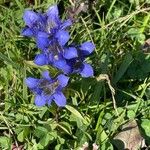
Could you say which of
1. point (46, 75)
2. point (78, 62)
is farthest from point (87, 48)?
point (46, 75)

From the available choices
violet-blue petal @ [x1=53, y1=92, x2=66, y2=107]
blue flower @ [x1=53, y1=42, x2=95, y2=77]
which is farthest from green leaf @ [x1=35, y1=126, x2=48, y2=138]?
blue flower @ [x1=53, y1=42, x2=95, y2=77]

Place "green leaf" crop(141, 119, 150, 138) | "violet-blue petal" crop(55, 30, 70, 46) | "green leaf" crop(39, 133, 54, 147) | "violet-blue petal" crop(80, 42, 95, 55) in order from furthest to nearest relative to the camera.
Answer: "green leaf" crop(141, 119, 150, 138) < "green leaf" crop(39, 133, 54, 147) < "violet-blue petal" crop(80, 42, 95, 55) < "violet-blue petal" crop(55, 30, 70, 46)

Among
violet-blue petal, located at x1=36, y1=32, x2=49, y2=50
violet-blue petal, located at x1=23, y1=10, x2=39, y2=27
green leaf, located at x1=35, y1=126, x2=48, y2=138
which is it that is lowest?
green leaf, located at x1=35, y1=126, x2=48, y2=138

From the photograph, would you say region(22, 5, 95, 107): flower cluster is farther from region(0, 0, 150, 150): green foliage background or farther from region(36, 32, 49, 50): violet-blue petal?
region(0, 0, 150, 150): green foliage background

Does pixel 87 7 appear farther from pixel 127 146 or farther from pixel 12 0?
pixel 127 146

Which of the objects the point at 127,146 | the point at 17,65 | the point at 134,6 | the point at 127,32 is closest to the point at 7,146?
Answer: the point at 17,65
